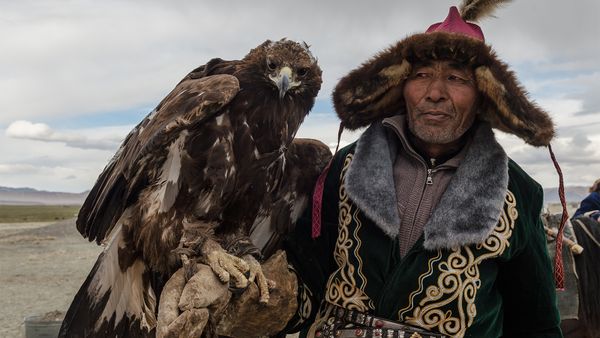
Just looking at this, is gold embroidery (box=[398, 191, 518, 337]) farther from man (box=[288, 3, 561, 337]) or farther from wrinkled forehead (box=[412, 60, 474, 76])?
wrinkled forehead (box=[412, 60, 474, 76])

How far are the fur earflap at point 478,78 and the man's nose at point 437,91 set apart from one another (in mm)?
91

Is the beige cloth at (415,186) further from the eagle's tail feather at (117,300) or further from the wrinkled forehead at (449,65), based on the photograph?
the eagle's tail feather at (117,300)

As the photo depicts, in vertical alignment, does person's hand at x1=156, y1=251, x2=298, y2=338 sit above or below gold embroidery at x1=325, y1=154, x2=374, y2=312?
below

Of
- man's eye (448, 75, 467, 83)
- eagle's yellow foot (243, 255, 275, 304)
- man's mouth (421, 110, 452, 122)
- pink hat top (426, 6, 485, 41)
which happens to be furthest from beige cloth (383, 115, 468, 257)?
eagle's yellow foot (243, 255, 275, 304)

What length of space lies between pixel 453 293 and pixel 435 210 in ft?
0.98

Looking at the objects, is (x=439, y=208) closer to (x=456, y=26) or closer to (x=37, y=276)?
(x=456, y=26)

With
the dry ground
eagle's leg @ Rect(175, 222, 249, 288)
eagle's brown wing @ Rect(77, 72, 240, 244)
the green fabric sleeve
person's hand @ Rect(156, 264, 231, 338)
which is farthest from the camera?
the dry ground

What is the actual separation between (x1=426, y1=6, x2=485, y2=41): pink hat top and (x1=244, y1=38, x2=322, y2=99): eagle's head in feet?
2.55

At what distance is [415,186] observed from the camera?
7.54 feet

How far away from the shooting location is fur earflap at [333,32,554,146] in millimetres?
2230

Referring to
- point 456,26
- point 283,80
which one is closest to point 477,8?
point 456,26

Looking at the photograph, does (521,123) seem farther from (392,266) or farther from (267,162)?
(267,162)

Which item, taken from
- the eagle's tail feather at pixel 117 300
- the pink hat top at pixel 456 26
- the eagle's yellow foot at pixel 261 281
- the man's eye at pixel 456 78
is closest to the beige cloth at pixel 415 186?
the man's eye at pixel 456 78

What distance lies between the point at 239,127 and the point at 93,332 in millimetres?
1176
